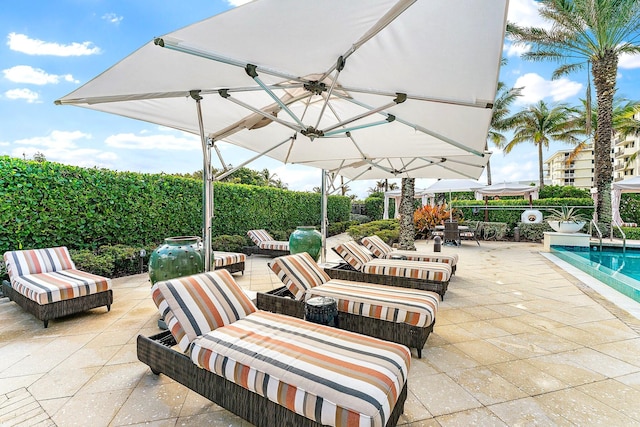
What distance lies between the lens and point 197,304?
257 centimetres

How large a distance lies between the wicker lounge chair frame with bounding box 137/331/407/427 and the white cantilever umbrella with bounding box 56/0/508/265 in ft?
4.81

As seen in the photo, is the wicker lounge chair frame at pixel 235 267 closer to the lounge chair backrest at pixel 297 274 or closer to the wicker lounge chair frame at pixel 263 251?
the wicker lounge chair frame at pixel 263 251

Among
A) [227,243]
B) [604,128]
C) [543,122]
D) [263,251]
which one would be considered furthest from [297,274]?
→ [543,122]

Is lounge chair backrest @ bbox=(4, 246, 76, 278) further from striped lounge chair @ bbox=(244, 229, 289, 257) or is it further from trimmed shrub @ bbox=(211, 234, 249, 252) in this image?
striped lounge chair @ bbox=(244, 229, 289, 257)

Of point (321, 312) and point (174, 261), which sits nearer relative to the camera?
point (321, 312)

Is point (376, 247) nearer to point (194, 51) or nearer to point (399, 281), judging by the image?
point (399, 281)

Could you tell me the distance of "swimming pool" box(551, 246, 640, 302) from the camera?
5.28 meters

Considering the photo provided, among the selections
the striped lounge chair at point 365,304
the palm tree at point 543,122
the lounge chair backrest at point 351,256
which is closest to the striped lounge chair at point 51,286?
the striped lounge chair at point 365,304

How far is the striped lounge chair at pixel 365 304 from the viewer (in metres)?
3.04

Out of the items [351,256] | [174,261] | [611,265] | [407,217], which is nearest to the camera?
[174,261]

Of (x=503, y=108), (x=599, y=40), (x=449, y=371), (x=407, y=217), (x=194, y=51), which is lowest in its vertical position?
(x=449, y=371)

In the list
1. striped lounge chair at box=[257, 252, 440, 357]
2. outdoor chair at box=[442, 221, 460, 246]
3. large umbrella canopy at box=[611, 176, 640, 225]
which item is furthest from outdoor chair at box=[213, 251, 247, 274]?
large umbrella canopy at box=[611, 176, 640, 225]

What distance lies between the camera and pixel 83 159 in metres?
6.47

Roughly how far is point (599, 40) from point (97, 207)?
16310 mm
